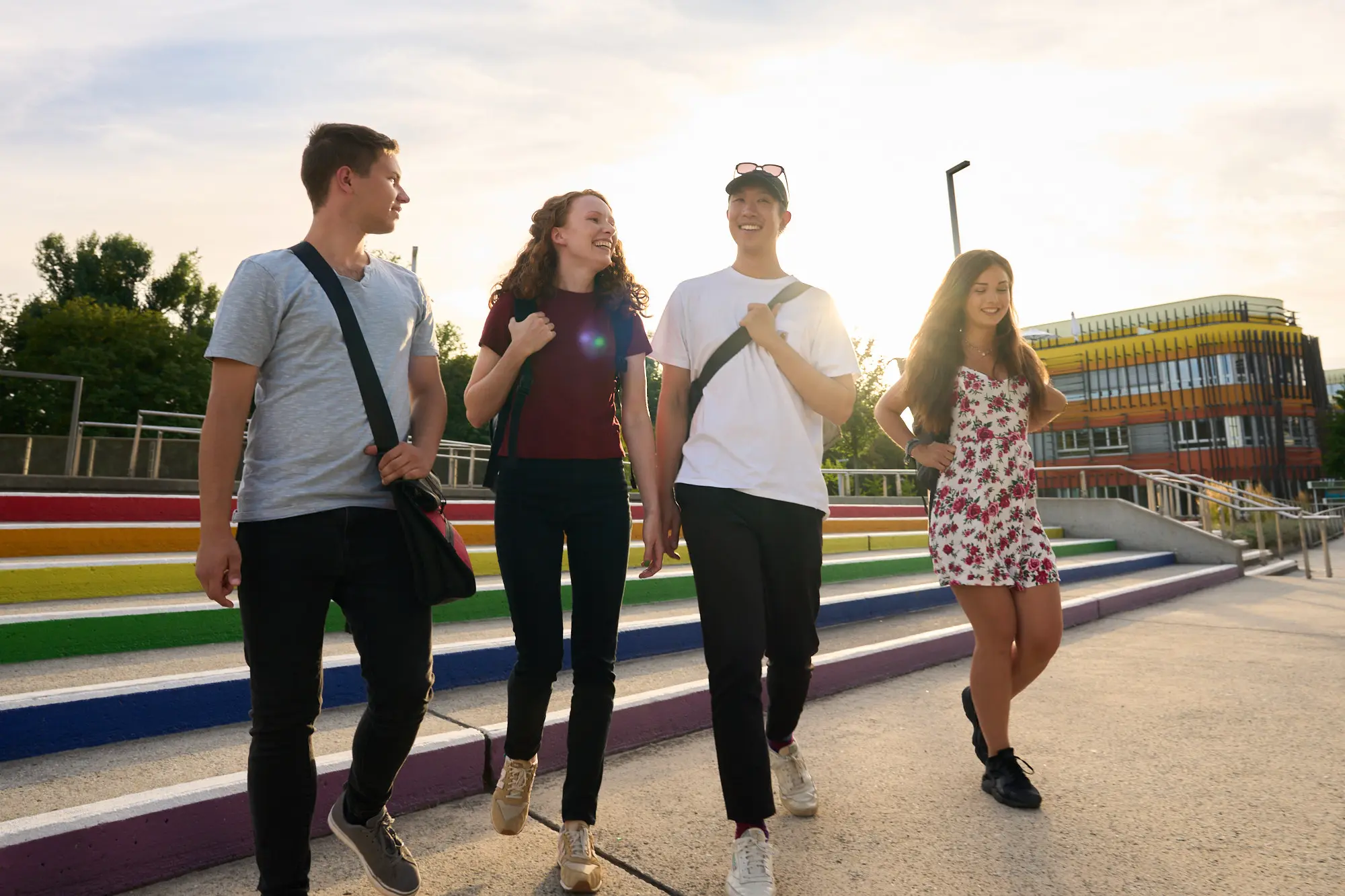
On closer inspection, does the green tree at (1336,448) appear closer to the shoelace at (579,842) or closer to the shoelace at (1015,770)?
the shoelace at (1015,770)

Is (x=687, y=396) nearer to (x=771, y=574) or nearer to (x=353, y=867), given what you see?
(x=771, y=574)

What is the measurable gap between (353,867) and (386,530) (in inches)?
43.4

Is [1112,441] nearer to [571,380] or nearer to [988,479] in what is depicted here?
[988,479]

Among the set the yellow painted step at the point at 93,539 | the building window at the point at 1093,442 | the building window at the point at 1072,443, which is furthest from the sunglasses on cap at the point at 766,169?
the building window at the point at 1072,443

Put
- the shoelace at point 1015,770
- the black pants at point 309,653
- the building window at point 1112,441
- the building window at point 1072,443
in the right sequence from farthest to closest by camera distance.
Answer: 1. the building window at point 1072,443
2. the building window at point 1112,441
3. the shoelace at point 1015,770
4. the black pants at point 309,653

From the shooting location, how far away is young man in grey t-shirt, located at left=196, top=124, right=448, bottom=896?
183 cm

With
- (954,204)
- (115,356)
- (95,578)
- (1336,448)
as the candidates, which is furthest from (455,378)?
(1336,448)

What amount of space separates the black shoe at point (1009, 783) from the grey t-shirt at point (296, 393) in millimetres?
2426

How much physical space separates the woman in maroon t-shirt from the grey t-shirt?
426mm

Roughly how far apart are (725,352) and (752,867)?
1.56 meters

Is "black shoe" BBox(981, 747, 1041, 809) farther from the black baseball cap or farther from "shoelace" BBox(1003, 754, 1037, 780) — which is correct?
the black baseball cap

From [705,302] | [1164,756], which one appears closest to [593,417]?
[705,302]

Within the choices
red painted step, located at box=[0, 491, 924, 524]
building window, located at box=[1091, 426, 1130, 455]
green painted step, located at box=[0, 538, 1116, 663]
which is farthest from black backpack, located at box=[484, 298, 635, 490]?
building window, located at box=[1091, 426, 1130, 455]

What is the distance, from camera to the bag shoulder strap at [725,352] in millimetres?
2637
